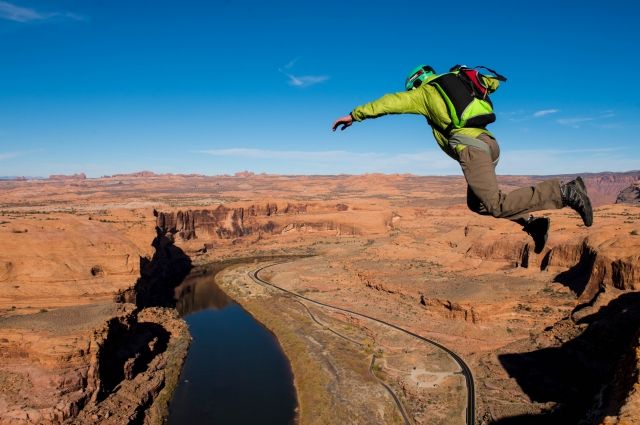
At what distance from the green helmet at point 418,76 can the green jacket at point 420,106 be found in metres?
0.19

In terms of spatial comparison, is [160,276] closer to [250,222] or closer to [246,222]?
[246,222]

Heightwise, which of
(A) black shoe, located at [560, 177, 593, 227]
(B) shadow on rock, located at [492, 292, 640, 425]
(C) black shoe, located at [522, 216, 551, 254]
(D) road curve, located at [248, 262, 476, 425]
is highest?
(A) black shoe, located at [560, 177, 593, 227]

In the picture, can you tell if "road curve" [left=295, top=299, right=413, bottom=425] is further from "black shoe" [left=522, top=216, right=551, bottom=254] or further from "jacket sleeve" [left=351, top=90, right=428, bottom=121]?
"jacket sleeve" [left=351, top=90, right=428, bottom=121]

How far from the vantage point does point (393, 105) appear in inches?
263

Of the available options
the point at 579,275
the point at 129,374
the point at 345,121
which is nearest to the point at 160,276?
the point at 129,374

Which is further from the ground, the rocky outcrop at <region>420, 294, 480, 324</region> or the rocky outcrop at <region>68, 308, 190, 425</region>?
the rocky outcrop at <region>420, 294, 480, 324</region>

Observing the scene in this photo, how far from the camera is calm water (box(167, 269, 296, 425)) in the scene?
2895 centimetres

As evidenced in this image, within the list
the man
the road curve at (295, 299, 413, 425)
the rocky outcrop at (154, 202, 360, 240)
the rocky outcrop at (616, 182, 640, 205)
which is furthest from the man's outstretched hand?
the rocky outcrop at (616, 182, 640, 205)

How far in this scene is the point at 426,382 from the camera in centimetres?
2995

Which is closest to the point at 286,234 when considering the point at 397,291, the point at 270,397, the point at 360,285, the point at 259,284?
the point at 259,284

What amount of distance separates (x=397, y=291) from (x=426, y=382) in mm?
19861

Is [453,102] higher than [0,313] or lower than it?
higher

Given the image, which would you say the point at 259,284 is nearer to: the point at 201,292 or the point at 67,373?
the point at 201,292

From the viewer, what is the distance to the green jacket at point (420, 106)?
21.6 ft
